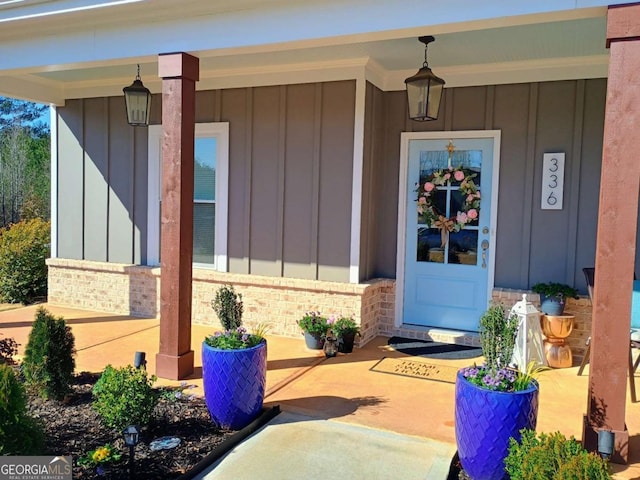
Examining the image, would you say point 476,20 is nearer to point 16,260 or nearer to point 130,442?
point 130,442

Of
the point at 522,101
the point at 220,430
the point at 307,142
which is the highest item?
the point at 522,101

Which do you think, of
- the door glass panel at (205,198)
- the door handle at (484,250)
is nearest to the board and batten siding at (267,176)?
the door glass panel at (205,198)

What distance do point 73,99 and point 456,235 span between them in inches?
191

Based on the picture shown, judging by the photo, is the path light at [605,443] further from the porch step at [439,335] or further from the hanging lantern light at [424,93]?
the hanging lantern light at [424,93]

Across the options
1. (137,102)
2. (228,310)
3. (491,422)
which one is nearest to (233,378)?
(228,310)

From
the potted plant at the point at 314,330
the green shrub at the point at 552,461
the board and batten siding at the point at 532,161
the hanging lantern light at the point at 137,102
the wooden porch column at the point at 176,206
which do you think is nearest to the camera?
the green shrub at the point at 552,461

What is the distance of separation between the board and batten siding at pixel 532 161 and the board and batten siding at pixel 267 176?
301 mm

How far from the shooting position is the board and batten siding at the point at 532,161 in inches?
185

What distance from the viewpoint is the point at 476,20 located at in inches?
121

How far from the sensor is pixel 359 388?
12.8 ft

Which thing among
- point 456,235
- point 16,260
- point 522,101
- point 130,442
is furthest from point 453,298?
point 16,260

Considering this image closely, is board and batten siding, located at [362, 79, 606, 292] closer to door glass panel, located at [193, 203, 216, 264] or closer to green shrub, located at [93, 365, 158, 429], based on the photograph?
door glass panel, located at [193, 203, 216, 264]

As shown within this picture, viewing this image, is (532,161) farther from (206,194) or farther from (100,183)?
(100,183)

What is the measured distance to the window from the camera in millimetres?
5629
